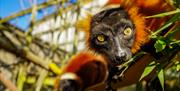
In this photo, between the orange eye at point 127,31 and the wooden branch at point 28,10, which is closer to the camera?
the orange eye at point 127,31

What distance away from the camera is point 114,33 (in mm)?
1637

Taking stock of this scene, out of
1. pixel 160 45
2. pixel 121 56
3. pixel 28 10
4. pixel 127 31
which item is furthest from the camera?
pixel 28 10

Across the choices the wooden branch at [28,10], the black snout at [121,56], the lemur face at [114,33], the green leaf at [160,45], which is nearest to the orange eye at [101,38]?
the lemur face at [114,33]

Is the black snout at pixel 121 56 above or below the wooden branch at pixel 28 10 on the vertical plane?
below

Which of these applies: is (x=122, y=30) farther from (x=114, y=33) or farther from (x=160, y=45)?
(x=160, y=45)

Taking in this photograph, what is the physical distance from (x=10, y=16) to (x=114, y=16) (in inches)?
61.4

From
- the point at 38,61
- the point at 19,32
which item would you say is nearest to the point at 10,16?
the point at 19,32

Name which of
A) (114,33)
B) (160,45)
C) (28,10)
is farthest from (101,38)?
(28,10)

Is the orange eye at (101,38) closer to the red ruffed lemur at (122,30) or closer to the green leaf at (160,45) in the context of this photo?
the red ruffed lemur at (122,30)

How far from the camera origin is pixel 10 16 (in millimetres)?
3104

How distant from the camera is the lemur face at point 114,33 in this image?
1.61 meters

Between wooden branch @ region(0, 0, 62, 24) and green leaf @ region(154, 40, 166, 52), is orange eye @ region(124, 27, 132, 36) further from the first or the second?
wooden branch @ region(0, 0, 62, 24)

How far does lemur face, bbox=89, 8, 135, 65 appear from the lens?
1611mm

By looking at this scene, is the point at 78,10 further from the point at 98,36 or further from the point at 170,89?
the point at 98,36
